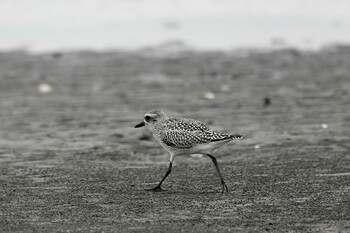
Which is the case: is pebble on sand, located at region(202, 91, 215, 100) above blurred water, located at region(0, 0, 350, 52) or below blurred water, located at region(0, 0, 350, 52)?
below

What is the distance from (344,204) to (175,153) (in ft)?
6.91

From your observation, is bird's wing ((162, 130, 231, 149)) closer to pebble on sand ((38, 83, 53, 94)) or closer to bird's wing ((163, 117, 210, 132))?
bird's wing ((163, 117, 210, 132))

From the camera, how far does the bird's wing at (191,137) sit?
→ 32.2ft

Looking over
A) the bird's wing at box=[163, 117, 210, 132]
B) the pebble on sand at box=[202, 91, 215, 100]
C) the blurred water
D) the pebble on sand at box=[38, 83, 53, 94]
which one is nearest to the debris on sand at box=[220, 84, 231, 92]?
the pebble on sand at box=[202, 91, 215, 100]

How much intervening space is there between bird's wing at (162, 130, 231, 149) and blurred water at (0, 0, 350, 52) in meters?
12.8

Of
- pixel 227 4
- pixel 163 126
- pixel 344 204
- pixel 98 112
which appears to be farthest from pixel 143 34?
pixel 344 204

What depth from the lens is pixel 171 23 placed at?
26188 mm

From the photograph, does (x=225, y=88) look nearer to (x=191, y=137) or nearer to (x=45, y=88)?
(x=45, y=88)

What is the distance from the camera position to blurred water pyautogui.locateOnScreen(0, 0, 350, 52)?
23375 mm

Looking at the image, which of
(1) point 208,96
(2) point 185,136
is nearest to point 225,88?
(1) point 208,96

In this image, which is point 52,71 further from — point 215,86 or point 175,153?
point 175,153

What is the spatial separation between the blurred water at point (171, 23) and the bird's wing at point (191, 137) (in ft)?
42.0

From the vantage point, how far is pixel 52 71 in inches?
795

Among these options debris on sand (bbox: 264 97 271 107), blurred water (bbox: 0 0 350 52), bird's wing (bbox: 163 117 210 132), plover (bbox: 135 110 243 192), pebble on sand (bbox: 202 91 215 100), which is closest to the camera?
plover (bbox: 135 110 243 192)
